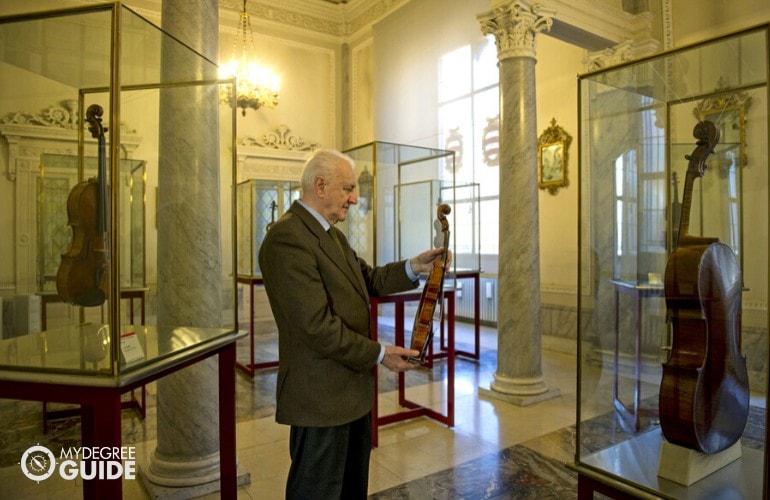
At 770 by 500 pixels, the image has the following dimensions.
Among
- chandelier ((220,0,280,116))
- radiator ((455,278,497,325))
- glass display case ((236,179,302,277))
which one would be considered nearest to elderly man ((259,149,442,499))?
glass display case ((236,179,302,277))

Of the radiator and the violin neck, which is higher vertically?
the violin neck

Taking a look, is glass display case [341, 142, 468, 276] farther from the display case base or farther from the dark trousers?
the display case base

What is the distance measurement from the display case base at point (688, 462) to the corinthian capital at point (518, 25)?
427 centimetres

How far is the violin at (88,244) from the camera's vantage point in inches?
80.4

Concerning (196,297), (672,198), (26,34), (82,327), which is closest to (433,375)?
(196,297)

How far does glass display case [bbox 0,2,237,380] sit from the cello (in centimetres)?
198

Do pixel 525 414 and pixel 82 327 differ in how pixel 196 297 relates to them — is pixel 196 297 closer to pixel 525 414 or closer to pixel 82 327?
pixel 82 327

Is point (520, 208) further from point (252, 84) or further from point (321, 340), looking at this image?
point (252, 84)

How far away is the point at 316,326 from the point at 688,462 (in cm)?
158

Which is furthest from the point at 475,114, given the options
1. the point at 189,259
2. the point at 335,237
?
the point at 335,237

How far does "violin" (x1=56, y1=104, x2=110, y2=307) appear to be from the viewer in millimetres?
2041

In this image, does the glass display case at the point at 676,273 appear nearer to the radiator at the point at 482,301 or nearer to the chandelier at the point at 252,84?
the radiator at the point at 482,301

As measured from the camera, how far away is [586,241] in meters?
2.61

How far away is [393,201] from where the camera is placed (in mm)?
4809
